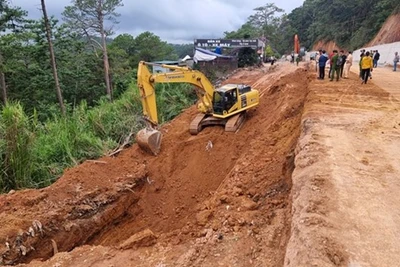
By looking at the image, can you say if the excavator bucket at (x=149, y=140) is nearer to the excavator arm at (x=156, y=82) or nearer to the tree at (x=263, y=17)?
the excavator arm at (x=156, y=82)

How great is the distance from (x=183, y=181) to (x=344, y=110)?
16.0ft

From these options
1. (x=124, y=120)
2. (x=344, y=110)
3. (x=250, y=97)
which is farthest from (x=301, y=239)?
(x=124, y=120)

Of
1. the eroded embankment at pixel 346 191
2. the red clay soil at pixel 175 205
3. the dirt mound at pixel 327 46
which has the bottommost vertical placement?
the red clay soil at pixel 175 205

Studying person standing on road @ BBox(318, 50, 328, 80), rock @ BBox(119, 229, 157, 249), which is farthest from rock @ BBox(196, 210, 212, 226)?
person standing on road @ BBox(318, 50, 328, 80)

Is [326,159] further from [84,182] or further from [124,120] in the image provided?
[124,120]

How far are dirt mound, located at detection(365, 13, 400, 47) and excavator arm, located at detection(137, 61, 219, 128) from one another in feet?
81.5

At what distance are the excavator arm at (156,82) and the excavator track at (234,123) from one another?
879mm

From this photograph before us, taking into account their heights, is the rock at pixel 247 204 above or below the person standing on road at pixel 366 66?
below

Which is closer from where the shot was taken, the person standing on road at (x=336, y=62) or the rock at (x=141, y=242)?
the rock at (x=141, y=242)

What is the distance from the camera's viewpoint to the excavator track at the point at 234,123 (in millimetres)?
11500

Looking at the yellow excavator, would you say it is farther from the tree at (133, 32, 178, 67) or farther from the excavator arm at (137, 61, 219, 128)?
the tree at (133, 32, 178, 67)

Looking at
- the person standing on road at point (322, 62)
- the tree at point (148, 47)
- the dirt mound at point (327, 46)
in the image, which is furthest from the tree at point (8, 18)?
the dirt mound at point (327, 46)

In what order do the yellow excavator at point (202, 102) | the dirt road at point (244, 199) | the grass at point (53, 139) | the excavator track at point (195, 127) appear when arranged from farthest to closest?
the excavator track at point (195, 127) < the yellow excavator at point (202, 102) < the grass at point (53, 139) < the dirt road at point (244, 199)

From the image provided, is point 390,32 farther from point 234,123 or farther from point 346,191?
point 346,191
